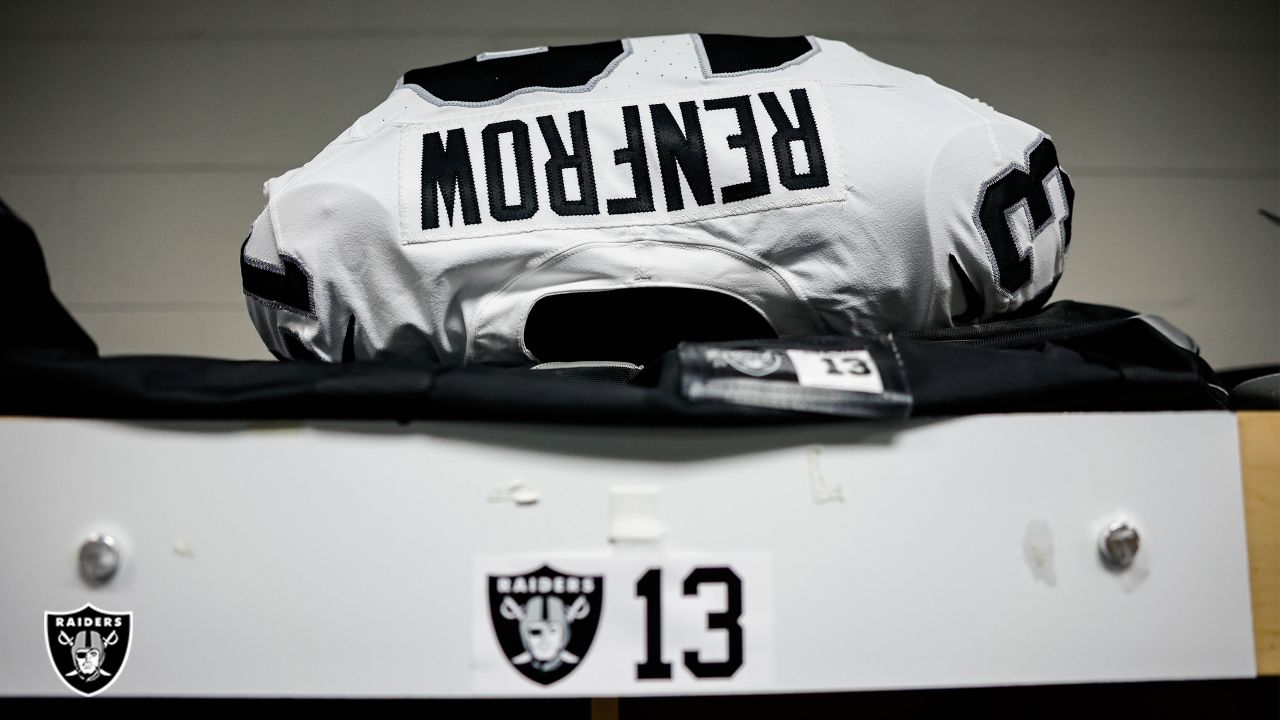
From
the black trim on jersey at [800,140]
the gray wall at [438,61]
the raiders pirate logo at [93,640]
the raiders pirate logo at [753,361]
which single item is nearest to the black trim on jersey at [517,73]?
the black trim on jersey at [800,140]

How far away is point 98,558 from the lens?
0.41 m

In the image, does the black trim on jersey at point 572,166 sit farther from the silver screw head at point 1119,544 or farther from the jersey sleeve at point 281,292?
the silver screw head at point 1119,544

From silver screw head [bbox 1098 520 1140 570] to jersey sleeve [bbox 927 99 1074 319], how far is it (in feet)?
0.56

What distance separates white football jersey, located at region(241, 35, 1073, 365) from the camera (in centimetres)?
51

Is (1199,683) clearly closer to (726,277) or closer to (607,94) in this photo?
Result: (726,277)

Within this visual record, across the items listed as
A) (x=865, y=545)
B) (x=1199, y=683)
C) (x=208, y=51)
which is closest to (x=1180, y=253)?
(x=1199, y=683)

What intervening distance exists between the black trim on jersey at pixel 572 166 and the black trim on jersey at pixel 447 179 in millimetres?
50

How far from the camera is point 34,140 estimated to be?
114 cm

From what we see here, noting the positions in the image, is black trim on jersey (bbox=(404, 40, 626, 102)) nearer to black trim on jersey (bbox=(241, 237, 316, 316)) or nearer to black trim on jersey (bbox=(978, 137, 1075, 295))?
black trim on jersey (bbox=(241, 237, 316, 316))

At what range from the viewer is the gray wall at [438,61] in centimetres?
114

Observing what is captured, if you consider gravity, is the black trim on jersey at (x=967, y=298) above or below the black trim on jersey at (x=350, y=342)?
above

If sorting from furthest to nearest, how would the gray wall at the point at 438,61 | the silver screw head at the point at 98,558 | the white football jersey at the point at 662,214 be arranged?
the gray wall at the point at 438,61
the white football jersey at the point at 662,214
the silver screw head at the point at 98,558

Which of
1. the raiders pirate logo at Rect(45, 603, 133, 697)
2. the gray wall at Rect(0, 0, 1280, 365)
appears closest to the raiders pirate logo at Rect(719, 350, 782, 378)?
the raiders pirate logo at Rect(45, 603, 133, 697)

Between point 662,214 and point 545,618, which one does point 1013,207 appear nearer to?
point 662,214
